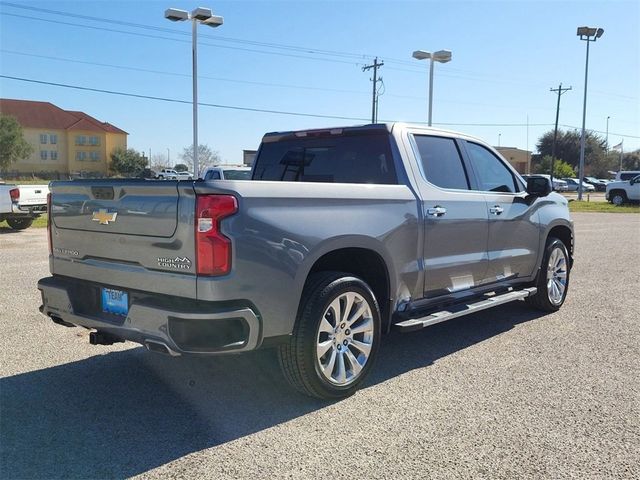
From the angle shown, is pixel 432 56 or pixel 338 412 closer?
pixel 338 412

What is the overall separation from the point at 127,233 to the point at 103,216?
0.28m

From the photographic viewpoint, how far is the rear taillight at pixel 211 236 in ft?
10.9

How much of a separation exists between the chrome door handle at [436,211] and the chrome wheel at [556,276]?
94.4 inches

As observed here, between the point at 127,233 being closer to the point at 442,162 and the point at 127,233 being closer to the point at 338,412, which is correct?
the point at 338,412

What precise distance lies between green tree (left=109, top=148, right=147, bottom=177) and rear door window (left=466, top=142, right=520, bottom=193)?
8196 centimetres

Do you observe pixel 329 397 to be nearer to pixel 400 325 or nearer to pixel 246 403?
pixel 246 403

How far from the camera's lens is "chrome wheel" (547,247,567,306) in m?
6.71

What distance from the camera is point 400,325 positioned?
4.48m

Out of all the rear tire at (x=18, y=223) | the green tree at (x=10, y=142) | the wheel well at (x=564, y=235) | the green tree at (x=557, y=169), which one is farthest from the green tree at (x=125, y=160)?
the wheel well at (x=564, y=235)

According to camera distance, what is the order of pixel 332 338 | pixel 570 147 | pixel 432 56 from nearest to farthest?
pixel 332 338 < pixel 432 56 < pixel 570 147

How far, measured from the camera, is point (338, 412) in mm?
3875

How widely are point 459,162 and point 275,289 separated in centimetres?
265

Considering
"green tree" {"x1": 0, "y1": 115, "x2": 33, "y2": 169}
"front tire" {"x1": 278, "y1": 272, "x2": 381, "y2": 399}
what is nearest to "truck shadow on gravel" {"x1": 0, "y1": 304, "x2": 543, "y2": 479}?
"front tire" {"x1": 278, "y1": 272, "x2": 381, "y2": 399}

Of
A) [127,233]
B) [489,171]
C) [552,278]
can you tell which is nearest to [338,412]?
[127,233]
